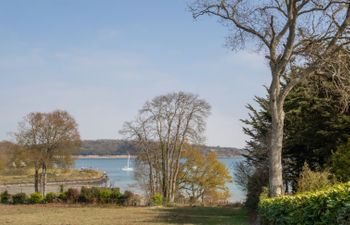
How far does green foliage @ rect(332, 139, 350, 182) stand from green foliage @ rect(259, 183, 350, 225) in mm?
9153

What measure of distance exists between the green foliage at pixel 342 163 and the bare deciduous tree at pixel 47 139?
29395 mm

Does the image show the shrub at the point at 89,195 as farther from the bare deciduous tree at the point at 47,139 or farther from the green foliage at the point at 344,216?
the green foliage at the point at 344,216

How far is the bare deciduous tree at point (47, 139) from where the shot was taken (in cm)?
4191

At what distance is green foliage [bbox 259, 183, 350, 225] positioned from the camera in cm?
491

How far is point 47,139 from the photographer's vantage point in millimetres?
41969

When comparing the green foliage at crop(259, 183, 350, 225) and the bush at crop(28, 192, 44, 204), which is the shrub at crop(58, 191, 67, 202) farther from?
the green foliage at crop(259, 183, 350, 225)

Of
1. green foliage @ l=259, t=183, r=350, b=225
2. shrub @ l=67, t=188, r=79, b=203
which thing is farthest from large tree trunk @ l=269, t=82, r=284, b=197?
shrub @ l=67, t=188, r=79, b=203

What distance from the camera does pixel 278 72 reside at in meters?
15.0

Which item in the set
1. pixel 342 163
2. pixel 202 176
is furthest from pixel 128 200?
pixel 342 163

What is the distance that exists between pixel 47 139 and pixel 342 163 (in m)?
30.6

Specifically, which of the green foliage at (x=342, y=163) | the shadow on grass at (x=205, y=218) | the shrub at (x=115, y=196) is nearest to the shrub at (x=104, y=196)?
the shrub at (x=115, y=196)

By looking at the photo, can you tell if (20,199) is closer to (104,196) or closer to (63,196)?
(63,196)

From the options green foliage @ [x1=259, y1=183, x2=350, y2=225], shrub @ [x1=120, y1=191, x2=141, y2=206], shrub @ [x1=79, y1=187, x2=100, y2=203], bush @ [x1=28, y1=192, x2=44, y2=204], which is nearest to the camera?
green foliage @ [x1=259, y1=183, x2=350, y2=225]

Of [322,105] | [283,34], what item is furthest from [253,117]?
[283,34]
